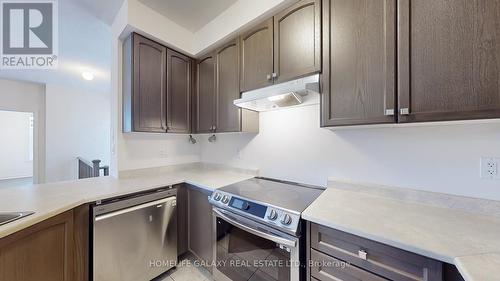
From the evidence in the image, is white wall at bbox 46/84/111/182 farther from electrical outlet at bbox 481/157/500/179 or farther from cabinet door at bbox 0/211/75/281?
electrical outlet at bbox 481/157/500/179

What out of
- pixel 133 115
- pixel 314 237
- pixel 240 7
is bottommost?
pixel 314 237

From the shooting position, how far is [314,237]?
3.42 feet

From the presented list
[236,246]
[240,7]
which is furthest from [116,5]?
[236,246]

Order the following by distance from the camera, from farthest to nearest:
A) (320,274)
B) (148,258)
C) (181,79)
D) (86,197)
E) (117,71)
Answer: (181,79)
(117,71)
(148,258)
(86,197)
(320,274)

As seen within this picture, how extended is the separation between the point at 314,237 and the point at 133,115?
6.14 ft

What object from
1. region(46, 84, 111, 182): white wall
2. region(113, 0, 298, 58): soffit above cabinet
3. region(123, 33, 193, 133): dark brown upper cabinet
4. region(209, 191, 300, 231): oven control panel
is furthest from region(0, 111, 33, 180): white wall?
region(209, 191, 300, 231): oven control panel

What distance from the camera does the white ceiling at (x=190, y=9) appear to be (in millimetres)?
1862

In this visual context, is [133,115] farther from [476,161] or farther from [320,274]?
[476,161]

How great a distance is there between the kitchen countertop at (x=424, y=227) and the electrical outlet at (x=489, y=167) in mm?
204

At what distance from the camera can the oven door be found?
1.12 meters

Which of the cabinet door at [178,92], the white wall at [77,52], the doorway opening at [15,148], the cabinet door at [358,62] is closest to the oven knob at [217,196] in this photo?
the cabinet door at [358,62]

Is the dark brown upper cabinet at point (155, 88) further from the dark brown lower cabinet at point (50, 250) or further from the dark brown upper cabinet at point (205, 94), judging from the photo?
the dark brown lower cabinet at point (50, 250)

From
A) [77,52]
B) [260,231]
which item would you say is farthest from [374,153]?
[77,52]

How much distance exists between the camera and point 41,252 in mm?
1149
